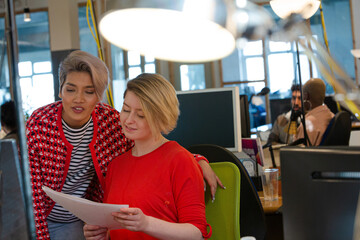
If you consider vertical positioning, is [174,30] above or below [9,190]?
above

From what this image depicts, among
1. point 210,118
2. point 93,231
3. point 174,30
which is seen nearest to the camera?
point 174,30

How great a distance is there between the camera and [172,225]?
45.0 inches

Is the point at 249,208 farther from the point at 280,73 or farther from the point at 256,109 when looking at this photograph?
the point at 280,73

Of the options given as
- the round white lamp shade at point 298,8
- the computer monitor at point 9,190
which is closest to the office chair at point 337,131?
the round white lamp shade at point 298,8

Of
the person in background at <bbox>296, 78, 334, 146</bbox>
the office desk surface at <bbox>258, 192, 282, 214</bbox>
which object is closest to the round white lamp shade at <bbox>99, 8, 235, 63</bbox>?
the office desk surface at <bbox>258, 192, 282, 214</bbox>

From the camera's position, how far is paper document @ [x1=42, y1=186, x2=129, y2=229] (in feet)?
3.24

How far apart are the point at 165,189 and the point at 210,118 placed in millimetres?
833

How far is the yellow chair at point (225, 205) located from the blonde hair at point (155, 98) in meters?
0.25

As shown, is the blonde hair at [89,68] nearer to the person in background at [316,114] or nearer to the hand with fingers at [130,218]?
the hand with fingers at [130,218]

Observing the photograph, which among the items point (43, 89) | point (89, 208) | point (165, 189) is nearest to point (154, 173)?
point (165, 189)

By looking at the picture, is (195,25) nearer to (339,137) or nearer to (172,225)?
(172,225)

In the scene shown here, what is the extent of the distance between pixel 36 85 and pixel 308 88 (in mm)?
2036

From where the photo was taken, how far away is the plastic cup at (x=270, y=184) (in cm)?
184

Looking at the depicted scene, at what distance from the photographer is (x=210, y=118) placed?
203 centimetres
